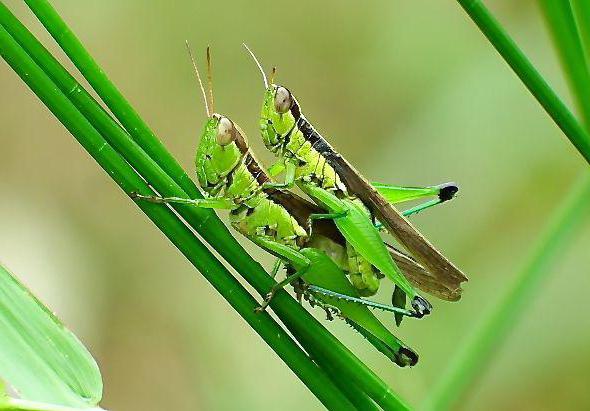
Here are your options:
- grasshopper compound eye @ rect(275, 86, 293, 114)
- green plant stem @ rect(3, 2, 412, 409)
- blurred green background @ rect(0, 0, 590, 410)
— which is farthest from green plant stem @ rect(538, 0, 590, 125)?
blurred green background @ rect(0, 0, 590, 410)

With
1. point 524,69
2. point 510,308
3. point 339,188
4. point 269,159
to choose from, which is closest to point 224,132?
point 339,188

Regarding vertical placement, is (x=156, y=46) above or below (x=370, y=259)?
above

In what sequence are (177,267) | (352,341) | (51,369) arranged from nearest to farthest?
(51,369) → (352,341) → (177,267)

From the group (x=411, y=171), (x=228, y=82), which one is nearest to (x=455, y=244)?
(x=411, y=171)

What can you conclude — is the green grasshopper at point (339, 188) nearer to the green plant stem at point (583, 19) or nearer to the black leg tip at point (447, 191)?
the black leg tip at point (447, 191)

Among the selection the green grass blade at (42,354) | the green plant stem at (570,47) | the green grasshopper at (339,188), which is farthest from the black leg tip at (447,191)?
the green grass blade at (42,354)

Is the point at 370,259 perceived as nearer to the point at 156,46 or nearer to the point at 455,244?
the point at 455,244

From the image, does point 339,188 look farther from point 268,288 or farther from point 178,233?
point 178,233
